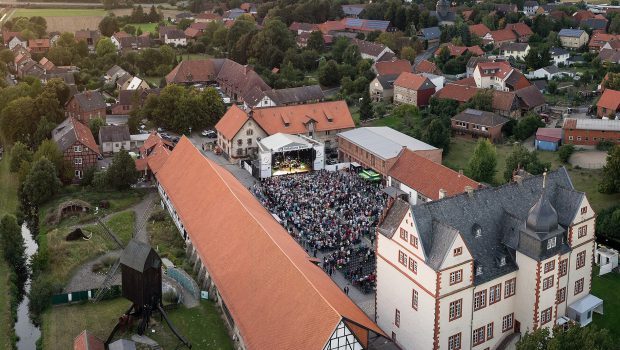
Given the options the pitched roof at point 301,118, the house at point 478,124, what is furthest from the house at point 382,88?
the pitched roof at point 301,118

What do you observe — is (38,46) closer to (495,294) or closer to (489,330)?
Answer: (495,294)

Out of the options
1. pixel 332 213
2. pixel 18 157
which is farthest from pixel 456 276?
pixel 18 157

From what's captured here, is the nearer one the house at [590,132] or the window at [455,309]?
the window at [455,309]

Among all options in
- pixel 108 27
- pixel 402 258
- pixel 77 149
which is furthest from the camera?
pixel 108 27

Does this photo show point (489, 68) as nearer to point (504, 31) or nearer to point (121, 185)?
point (504, 31)

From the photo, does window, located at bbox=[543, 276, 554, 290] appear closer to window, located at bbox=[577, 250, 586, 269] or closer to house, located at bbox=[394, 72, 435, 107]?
window, located at bbox=[577, 250, 586, 269]

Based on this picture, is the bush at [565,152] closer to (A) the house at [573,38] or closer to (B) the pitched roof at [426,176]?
(B) the pitched roof at [426,176]

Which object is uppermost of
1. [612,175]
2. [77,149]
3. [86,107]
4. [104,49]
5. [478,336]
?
[104,49]
